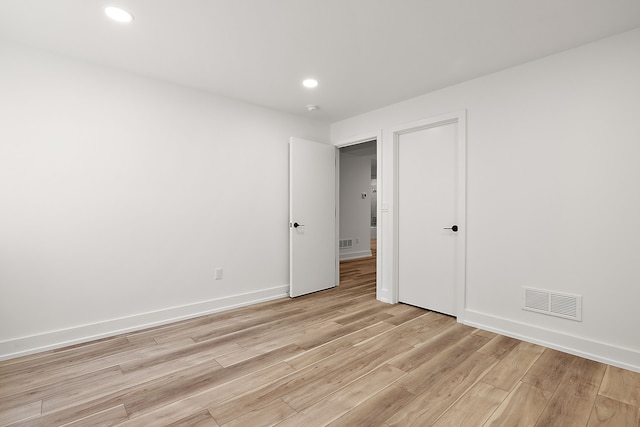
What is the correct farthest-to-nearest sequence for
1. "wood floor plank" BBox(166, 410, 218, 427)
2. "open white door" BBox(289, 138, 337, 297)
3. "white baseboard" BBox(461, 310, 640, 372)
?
"open white door" BBox(289, 138, 337, 297)
"white baseboard" BBox(461, 310, 640, 372)
"wood floor plank" BBox(166, 410, 218, 427)

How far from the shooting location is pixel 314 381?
204 cm

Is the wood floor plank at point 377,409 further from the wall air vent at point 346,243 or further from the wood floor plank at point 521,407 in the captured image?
the wall air vent at point 346,243

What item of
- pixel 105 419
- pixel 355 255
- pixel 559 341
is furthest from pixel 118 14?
pixel 355 255

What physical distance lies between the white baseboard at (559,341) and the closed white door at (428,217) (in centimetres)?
38

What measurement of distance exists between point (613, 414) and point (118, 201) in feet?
13.0

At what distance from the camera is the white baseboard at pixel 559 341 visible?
7.31 feet

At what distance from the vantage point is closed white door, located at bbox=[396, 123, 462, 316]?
3.32 metres

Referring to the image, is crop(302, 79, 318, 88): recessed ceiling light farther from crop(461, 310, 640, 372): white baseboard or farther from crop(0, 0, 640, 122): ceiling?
crop(461, 310, 640, 372): white baseboard

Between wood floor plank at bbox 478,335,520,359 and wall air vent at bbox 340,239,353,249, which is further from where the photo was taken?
wall air vent at bbox 340,239,353,249

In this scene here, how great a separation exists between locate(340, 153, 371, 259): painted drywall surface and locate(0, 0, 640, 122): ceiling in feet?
13.5

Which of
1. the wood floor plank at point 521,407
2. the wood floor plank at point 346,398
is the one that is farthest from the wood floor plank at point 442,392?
the wood floor plank at point 521,407

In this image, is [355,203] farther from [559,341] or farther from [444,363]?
[444,363]

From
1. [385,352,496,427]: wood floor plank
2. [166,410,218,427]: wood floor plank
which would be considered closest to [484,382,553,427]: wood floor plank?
[385,352,496,427]: wood floor plank

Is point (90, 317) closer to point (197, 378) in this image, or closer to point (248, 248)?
point (197, 378)
